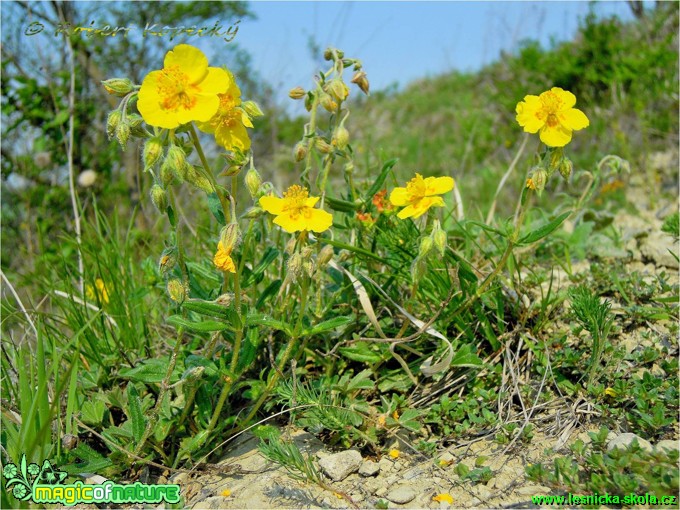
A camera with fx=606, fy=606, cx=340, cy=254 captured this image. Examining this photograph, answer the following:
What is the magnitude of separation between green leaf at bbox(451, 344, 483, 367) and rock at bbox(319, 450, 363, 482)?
0.38m

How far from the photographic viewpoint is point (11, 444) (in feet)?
5.16

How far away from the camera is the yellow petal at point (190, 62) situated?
1.37 m

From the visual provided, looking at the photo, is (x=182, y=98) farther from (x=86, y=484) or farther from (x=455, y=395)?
(x=455, y=395)

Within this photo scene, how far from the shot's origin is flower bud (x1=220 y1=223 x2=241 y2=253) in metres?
1.43

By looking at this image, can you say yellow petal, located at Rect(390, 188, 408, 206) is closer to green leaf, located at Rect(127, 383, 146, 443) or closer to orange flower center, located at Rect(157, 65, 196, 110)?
orange flower center, located at Rect(157, 65, 196, 110)

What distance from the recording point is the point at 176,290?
4.91ft

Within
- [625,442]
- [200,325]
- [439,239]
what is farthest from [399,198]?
[625,442]

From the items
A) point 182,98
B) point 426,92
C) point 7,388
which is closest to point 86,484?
point 7,388

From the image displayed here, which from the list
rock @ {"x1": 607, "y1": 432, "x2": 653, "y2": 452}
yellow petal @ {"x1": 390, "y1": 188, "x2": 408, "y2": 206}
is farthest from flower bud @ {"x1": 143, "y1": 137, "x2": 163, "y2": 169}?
rock @ {"x1": 607, "y1": 432, "x2": 653, "y2": 452}

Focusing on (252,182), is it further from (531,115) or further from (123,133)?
(531,115)

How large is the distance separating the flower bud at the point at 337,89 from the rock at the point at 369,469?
1008 mm

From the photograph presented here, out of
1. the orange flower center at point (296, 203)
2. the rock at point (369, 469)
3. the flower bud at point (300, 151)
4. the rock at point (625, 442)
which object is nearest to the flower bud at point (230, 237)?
the orange flower center at point (296, 203)

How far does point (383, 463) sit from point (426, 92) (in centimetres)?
984

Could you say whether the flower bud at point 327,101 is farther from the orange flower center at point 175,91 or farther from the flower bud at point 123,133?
the flower bud at point 123,133
